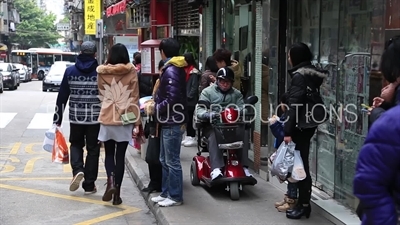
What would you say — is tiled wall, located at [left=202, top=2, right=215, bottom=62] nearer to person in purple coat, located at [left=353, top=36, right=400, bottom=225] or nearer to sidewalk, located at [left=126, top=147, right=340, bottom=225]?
sidewalk, located at [left=126, top=147, right=340, bottom=225]

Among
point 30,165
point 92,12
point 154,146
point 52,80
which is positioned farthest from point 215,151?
point 52,80

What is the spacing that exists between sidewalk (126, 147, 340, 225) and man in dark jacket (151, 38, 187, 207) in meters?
0.29

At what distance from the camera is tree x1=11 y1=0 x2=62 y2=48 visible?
8500 cm

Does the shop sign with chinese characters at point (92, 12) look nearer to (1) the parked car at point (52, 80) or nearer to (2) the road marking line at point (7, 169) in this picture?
(1) the parked car at point (52, 80)

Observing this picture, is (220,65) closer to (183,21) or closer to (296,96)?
(296,96)

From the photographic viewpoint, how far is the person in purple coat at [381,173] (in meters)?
2.40

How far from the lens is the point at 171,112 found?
5.94 metres

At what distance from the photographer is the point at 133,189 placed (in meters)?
7.80

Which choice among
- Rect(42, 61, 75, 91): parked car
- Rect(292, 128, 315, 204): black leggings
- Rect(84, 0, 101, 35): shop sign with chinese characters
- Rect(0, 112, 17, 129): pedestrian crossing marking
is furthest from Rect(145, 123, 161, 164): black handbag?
Rect(42, 61, 75, 91): parked car

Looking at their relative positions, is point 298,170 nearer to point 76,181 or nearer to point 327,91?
point 327,91

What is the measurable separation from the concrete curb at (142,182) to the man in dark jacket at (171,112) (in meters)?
0.18

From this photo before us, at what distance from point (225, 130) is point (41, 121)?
10.3 meters

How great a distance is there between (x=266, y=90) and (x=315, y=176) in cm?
137

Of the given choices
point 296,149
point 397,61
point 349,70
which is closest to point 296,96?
point 296,149
